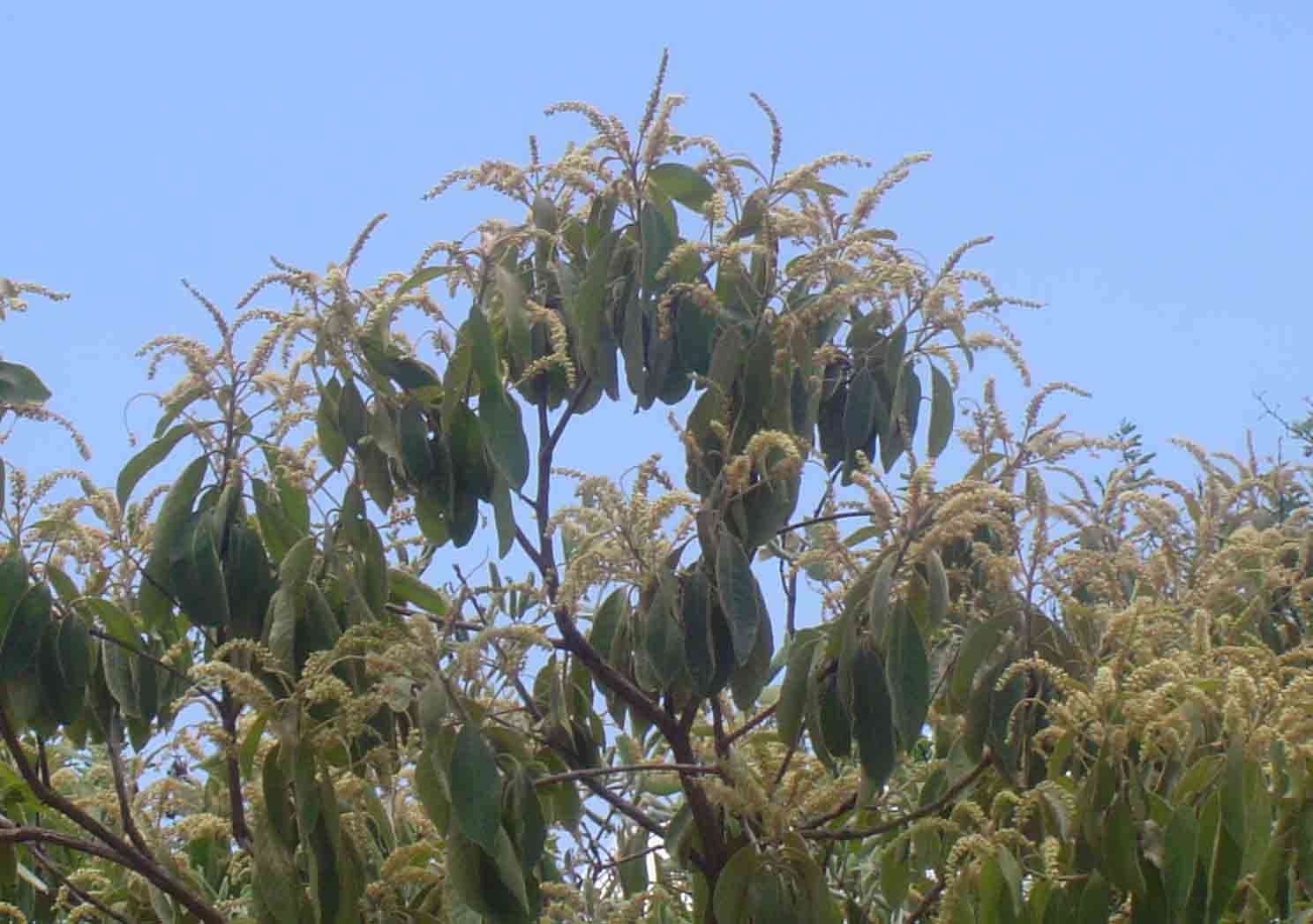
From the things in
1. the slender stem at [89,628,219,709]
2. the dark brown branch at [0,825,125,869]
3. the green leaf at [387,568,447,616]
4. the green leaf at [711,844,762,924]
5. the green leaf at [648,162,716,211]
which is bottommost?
the green leaf at [711,844,762,924]

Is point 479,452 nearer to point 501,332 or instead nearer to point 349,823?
point 501,332

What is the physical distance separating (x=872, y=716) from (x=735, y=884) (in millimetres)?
367

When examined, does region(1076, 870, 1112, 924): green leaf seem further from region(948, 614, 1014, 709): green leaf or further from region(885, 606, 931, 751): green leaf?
region(948, 614, 1014, 709): green leaf

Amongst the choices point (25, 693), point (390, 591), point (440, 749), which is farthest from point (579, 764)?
point (25, 693)

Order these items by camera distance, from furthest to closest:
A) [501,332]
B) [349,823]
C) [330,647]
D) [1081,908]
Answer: [501,332]
[330,647]
[349,823]
[1081,908]

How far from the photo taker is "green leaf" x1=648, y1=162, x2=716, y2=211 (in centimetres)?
366

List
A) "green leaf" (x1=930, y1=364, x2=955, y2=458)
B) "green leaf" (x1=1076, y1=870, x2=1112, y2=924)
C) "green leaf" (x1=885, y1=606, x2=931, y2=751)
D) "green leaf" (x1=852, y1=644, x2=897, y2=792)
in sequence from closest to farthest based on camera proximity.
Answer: "green leaf" (x1=1076, y1=870, x2=1112, y2=924), "green leaf" (x1=885, y1=606, x2=931, y2=751), "green leaf" (x1=852, y1=644, x2=897, y2=792), "green leaf" (x1=930, y1=364, x2=955, y2=458)

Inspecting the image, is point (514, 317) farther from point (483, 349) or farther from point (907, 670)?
point (907, 670)

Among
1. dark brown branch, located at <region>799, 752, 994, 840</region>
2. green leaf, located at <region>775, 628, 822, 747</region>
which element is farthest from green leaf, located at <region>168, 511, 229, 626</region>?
dark brown branch, located at <region>799, 752, 994, 840</region>

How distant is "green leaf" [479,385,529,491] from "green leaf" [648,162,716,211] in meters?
0.60

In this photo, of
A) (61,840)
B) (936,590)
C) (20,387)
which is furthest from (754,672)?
(20,387)

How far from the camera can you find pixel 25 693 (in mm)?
3582

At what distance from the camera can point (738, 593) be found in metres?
3.23

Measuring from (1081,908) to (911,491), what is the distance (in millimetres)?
693
